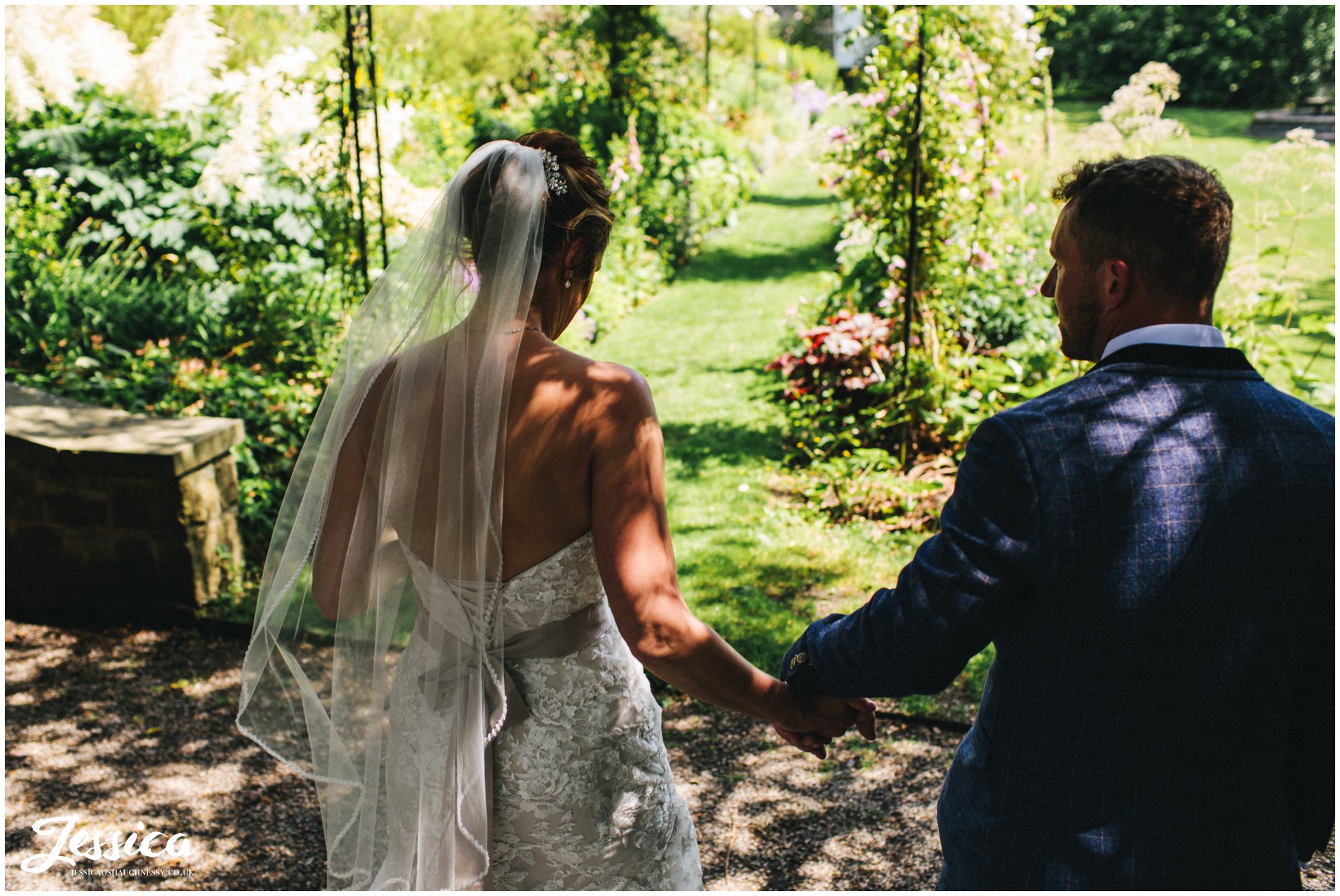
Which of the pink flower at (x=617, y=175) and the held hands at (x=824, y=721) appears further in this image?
the pink flower at (x=617, y=175)

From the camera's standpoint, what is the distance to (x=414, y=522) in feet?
6.35

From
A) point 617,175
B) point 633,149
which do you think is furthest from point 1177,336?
point 633,149

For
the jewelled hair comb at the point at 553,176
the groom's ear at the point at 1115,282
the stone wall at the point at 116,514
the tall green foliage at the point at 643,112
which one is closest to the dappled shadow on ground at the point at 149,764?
the stone wall at the point at 116,514

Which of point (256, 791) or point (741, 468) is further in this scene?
point (741, 468)

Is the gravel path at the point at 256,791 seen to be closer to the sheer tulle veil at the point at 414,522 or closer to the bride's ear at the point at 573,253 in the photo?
the sheer tulle veil at the point at 414,522

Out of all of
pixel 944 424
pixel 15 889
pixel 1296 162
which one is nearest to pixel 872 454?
pixel 944 424

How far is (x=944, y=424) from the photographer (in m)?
5.55

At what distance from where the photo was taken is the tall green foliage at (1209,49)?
15367 mm

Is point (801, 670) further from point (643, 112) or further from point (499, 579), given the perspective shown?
point (643, 112)

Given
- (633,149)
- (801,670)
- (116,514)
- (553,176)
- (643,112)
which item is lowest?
(116,514)

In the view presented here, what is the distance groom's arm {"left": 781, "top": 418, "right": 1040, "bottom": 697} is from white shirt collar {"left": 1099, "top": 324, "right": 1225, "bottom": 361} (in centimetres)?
26

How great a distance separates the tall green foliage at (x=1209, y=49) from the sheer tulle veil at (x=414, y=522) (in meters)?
16.0

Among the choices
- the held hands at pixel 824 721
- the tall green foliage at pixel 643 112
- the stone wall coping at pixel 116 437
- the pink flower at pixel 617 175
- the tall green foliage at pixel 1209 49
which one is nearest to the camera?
the held hands at pixel 824 721

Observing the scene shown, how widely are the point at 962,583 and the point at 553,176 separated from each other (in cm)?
106
